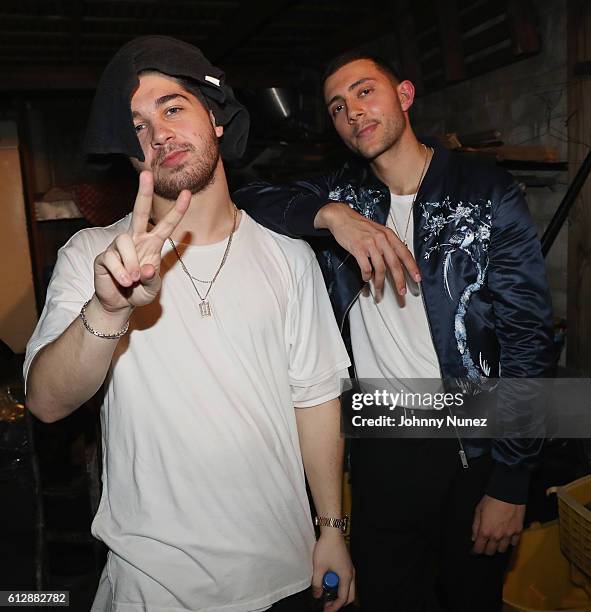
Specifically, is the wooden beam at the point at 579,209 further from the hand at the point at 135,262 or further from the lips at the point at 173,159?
the hand at the point at 135,262

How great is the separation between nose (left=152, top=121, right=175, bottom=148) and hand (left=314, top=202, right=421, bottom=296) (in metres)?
0.58

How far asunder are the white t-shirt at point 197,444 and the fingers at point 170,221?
366mm

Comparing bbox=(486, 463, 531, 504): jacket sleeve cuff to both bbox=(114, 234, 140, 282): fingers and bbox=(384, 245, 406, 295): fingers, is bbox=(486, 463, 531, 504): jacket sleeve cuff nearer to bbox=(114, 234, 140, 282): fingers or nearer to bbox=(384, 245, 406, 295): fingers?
bbox=(384, 245, 406, 295): fingers

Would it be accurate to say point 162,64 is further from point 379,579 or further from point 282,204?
point 379,579

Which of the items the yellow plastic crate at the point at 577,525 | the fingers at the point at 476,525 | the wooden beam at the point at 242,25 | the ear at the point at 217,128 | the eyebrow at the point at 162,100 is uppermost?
the wooden beam at the point at 242,25

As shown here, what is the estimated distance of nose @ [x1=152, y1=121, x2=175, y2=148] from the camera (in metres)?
1.80

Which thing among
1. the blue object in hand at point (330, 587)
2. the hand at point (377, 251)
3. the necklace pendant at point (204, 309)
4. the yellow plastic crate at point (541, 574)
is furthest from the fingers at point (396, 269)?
the yellow plastic crate at point (541, 574)

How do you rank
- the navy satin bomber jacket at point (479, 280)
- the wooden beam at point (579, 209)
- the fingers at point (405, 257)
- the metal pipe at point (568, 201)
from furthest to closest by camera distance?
the wooden beam at point (579, 209) < the metal pipe at point (568, 201) < the navy satin bomber jacket at point (479, 280) < the fingers at point (405, 257)

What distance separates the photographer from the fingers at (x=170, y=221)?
55.9 inches

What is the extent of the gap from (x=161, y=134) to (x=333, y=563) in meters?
1.37

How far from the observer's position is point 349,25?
22.5ft

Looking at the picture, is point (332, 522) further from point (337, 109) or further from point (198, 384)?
point (337, 109)

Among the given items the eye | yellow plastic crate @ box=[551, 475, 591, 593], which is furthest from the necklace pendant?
yellow plastic crate @ box=[551, 475, 591, 593]

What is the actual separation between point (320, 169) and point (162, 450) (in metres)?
5.05
